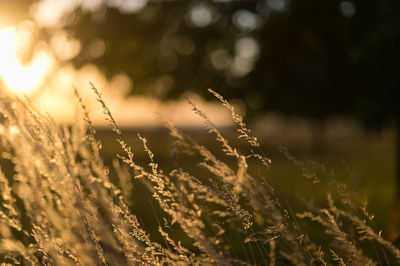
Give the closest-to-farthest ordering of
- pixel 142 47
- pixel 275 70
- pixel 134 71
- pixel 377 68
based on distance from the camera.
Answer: pixel 377 68
pixel 275 70
pixel 142 47
pixel 134 71

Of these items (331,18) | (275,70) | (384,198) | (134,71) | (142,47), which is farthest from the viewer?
(384,198)

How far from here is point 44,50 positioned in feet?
22.4

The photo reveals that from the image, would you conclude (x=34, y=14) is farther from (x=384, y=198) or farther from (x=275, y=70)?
(x=384, y=198)

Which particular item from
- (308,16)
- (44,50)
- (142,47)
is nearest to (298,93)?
(308,16)

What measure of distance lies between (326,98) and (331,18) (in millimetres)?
1409

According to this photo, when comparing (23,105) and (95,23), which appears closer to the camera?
(23,105)

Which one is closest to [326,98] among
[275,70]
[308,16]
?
[275,70]

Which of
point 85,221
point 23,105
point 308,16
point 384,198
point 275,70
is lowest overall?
point 384,198

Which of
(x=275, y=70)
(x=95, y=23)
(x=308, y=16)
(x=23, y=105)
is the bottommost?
(x=23, y=105)

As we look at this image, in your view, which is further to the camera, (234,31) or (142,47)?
(142,47)

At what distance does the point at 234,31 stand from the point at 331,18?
1.38m

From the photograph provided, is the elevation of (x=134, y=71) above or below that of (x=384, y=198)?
above

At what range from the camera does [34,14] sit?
647 centimetres

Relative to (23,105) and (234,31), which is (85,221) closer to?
(23,105)
